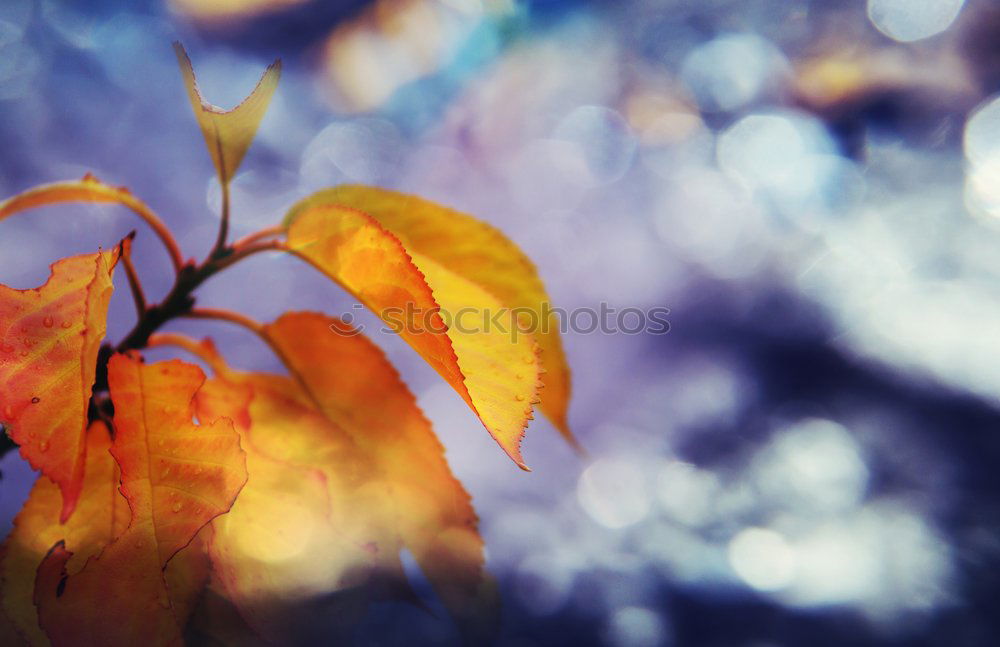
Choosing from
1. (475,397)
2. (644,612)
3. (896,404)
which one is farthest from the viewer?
(896,404)

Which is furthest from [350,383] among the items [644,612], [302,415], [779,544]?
[779,544]

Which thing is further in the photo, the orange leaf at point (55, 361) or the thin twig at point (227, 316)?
the thin twig at point (227, 316)

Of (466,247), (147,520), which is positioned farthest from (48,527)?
(466,247)

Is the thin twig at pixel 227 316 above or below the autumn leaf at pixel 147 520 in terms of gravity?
above

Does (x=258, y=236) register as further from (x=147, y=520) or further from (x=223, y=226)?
(x=147, y=520)

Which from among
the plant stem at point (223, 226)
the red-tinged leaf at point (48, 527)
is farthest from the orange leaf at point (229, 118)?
the red-tinged leaf at point (48, 527)

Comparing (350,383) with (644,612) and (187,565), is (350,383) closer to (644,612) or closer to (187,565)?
(187,565)

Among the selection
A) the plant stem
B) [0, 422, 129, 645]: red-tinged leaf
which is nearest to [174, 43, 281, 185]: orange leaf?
the plant stem

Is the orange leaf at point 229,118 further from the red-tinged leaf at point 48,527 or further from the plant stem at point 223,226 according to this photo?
the red-tinged leaf at point 48,527
